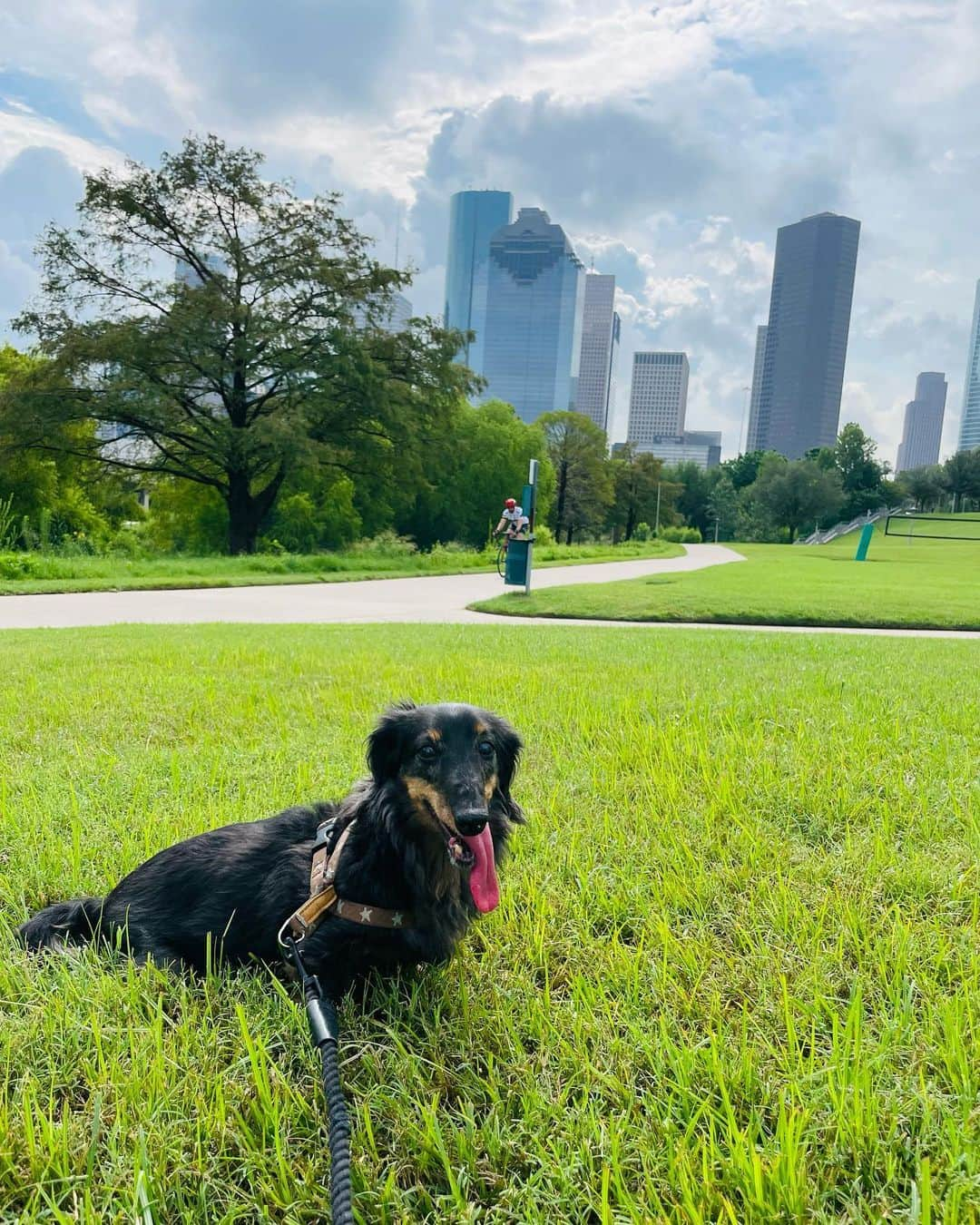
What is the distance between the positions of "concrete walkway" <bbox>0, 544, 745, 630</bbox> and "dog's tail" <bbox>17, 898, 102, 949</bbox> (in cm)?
747

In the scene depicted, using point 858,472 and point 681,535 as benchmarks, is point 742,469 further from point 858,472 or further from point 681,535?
point 681,535

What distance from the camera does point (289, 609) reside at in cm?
1149

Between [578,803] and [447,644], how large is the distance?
4.28 metres

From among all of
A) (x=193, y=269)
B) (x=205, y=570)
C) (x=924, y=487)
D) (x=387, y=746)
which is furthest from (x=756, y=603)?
(x=924, y=487)

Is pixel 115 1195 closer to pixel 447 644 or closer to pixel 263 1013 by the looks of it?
pixel 263 1013

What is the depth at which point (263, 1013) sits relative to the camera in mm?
1729

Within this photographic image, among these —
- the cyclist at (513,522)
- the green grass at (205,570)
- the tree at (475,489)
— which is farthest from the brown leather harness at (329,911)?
the tree at (475,489)

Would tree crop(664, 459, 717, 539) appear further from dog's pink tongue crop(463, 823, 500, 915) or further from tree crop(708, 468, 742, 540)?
dog's pink tongue crop(463, 823, 500, 915)

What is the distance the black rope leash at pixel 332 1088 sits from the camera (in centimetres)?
115

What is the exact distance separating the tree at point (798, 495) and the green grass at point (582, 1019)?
83953mm

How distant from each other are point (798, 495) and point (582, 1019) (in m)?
86.8

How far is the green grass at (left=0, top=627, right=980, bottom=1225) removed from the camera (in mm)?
1295

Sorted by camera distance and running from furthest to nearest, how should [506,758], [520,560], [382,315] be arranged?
[382,315]
[520,560]
[506,758]

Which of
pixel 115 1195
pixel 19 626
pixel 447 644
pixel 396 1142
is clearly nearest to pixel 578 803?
pixel 396 1142
